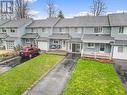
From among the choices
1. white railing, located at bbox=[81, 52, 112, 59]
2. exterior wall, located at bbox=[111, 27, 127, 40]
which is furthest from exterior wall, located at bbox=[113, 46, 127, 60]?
exterior wall, located at bbox=[111, 27, 127, 40]

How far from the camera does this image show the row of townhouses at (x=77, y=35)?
2462cm

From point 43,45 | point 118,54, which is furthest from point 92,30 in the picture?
point 43,45

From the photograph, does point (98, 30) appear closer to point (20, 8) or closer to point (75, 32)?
point (75, 32)

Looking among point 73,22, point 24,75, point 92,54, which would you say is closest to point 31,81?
point 24,75

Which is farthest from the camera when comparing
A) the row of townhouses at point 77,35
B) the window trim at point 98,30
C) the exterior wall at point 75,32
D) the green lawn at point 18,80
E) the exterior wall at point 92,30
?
the exterior wall at point 75,32

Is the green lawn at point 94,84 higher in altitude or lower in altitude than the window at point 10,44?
lower

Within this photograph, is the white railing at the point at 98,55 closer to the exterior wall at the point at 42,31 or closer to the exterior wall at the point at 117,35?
the exterior wall at the point at 117,35

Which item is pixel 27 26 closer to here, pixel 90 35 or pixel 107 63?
pixel 90 35

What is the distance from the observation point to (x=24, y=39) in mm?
33406

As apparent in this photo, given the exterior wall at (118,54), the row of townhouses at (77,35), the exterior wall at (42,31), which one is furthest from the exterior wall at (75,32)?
the exterior wall at (118,54)

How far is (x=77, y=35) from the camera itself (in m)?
29.0

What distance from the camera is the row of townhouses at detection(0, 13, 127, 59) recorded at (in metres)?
24.6

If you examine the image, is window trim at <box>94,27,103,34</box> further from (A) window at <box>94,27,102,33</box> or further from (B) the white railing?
(B) the white railing

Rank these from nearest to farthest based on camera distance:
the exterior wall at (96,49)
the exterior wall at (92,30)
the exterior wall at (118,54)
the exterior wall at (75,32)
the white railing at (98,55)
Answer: the exterior wall at (118,54), the white railing at (98,55), the exterior wall at (96,49), the exterior wall at (92,30), the exterior wall at (75,32)
